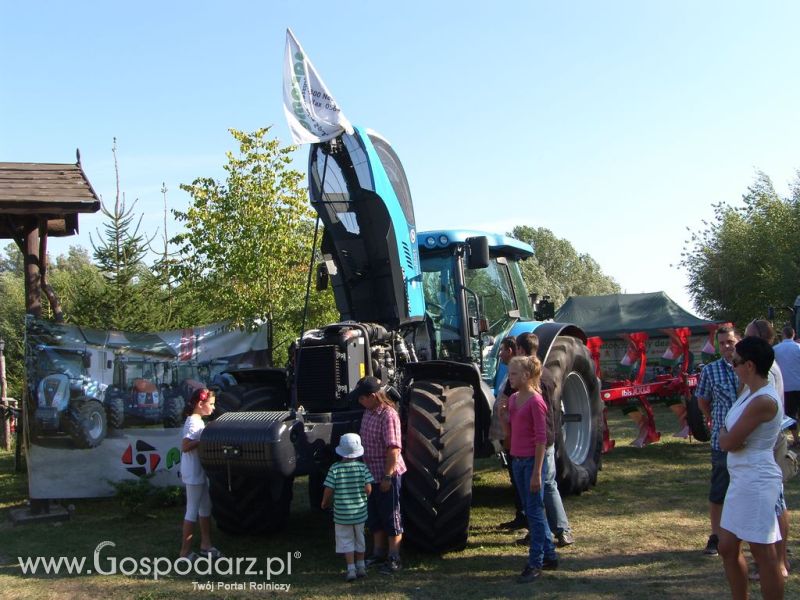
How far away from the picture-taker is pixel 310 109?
646cm

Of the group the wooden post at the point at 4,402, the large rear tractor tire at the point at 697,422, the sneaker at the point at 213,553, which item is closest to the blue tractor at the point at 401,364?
the sneaker at the point at 213,553

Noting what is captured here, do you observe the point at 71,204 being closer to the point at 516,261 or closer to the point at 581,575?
the point at 516,261

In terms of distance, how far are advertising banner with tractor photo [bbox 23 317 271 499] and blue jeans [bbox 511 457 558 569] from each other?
3810 mm

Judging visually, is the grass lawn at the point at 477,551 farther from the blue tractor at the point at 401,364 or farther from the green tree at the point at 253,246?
the green tree at the point at 253,246

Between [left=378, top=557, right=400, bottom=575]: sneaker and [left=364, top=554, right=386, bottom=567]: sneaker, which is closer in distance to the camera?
[left=378, top=557, right=400, bottom=575]: sneaker

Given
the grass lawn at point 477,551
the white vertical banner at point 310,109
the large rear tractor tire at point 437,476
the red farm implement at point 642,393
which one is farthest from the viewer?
the red farm implement at point 642,393

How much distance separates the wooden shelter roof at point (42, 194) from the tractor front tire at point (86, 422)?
7.75 ft

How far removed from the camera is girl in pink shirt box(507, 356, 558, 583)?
5.18m

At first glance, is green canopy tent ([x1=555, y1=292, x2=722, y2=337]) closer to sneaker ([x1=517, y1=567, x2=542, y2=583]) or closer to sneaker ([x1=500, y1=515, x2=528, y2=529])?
sneaker ([x1=500, y1=515, x2=528, y2=529])

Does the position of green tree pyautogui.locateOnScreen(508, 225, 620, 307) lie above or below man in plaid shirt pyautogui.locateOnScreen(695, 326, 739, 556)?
above

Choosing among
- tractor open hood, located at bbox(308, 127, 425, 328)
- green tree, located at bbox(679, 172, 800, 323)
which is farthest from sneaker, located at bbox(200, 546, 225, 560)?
green tree, located at bbox(679, 172, 800, 323)

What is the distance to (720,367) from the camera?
18.8 feet

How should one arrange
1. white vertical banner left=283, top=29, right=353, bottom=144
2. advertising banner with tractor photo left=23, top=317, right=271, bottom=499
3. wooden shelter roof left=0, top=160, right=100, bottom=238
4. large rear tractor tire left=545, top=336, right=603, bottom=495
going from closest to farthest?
white vertical banner left=283, top=29, right=353, bottom=144
large rear tractor tire left=545, top=336, right=603, bottom=495
advertising banner with tractor photo left=23, top=317, right=271, bottom=499
wooden shelter roof left=0, top=160, right=100, bottom=238

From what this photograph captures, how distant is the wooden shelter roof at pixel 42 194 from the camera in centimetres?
909
